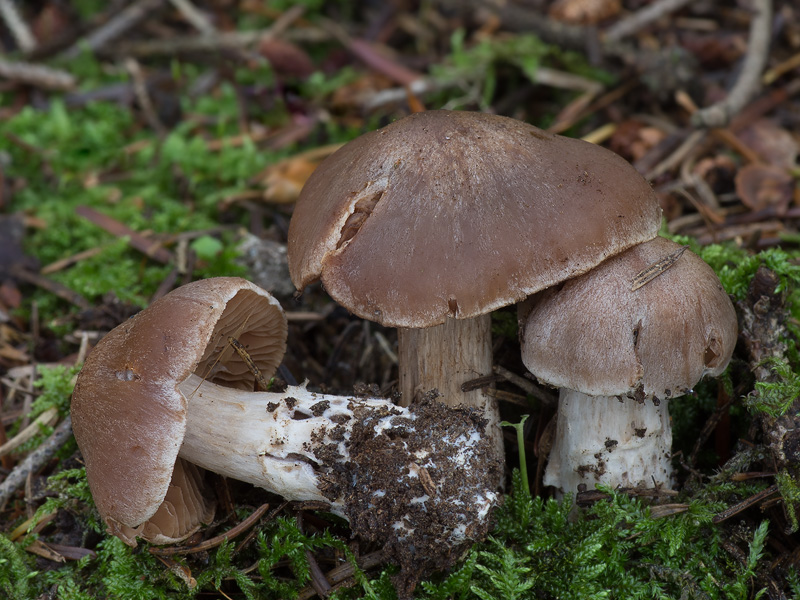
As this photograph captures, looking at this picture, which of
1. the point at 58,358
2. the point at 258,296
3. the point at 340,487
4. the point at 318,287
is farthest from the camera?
the point at 318,287

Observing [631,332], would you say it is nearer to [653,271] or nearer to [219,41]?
[653,271]

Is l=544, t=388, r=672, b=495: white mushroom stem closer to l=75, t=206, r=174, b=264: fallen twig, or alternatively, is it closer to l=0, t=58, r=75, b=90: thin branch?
l=75, t=206, r=174, b=264: fallen twig

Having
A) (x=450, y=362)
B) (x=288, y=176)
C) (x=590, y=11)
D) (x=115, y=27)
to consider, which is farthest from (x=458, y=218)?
(x=115, y=27)

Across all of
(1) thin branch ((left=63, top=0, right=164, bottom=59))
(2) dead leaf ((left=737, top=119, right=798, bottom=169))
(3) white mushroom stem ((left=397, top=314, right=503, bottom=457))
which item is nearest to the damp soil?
(3) white mushroom stem ((left=397, top=314, right=503, bottom=457))

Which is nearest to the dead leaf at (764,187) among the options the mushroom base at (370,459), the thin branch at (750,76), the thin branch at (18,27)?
the thin branch at (750,76)

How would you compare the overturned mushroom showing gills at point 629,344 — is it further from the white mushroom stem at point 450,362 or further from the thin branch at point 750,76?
the thin branch at point 750,76

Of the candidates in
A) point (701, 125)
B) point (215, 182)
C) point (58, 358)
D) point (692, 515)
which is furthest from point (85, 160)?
point (692, 515)

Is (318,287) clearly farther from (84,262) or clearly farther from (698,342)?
(698,342)
